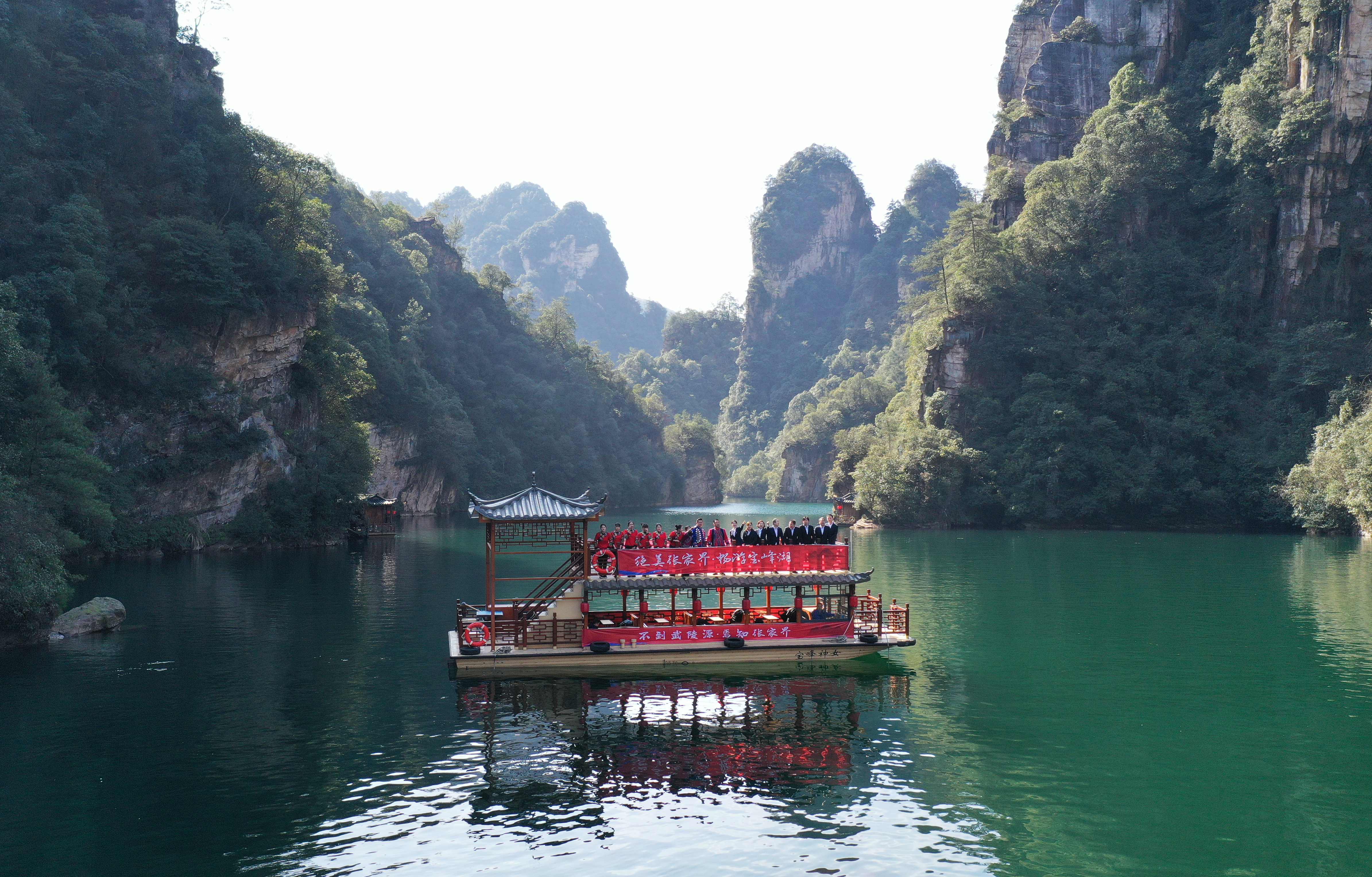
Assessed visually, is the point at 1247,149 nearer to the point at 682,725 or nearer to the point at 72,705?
the point at 682,725

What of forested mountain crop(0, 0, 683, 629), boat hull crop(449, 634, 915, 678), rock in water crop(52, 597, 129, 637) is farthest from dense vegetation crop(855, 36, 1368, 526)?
rock in water crop(52, 597, 129, 637)

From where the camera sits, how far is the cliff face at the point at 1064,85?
102062 mm

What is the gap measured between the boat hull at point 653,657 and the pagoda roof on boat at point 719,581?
1512 millimetres

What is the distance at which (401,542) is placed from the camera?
67.8m

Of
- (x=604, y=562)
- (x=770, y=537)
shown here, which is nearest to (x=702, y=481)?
(x=770, y=537)

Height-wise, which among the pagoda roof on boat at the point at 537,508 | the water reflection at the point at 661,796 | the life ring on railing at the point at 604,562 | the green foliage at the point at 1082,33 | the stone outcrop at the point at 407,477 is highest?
the green foliage at the point at 1082,33

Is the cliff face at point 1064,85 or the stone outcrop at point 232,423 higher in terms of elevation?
the cliff face at point 1064,85

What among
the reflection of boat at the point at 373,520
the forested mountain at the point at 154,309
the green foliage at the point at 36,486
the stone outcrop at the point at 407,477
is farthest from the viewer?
the stone outcrop at the point at 407,477

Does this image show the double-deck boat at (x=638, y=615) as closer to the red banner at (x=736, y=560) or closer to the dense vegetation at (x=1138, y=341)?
the red banner at (x=736, y=560)

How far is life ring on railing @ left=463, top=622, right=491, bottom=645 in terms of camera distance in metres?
26.5

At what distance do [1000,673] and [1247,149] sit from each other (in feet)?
241

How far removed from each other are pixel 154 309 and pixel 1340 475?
70205mm

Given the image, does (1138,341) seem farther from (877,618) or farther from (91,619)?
(91,619)

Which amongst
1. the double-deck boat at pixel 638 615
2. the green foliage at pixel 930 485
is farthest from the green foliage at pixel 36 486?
the green foliage at pixel 930 485
